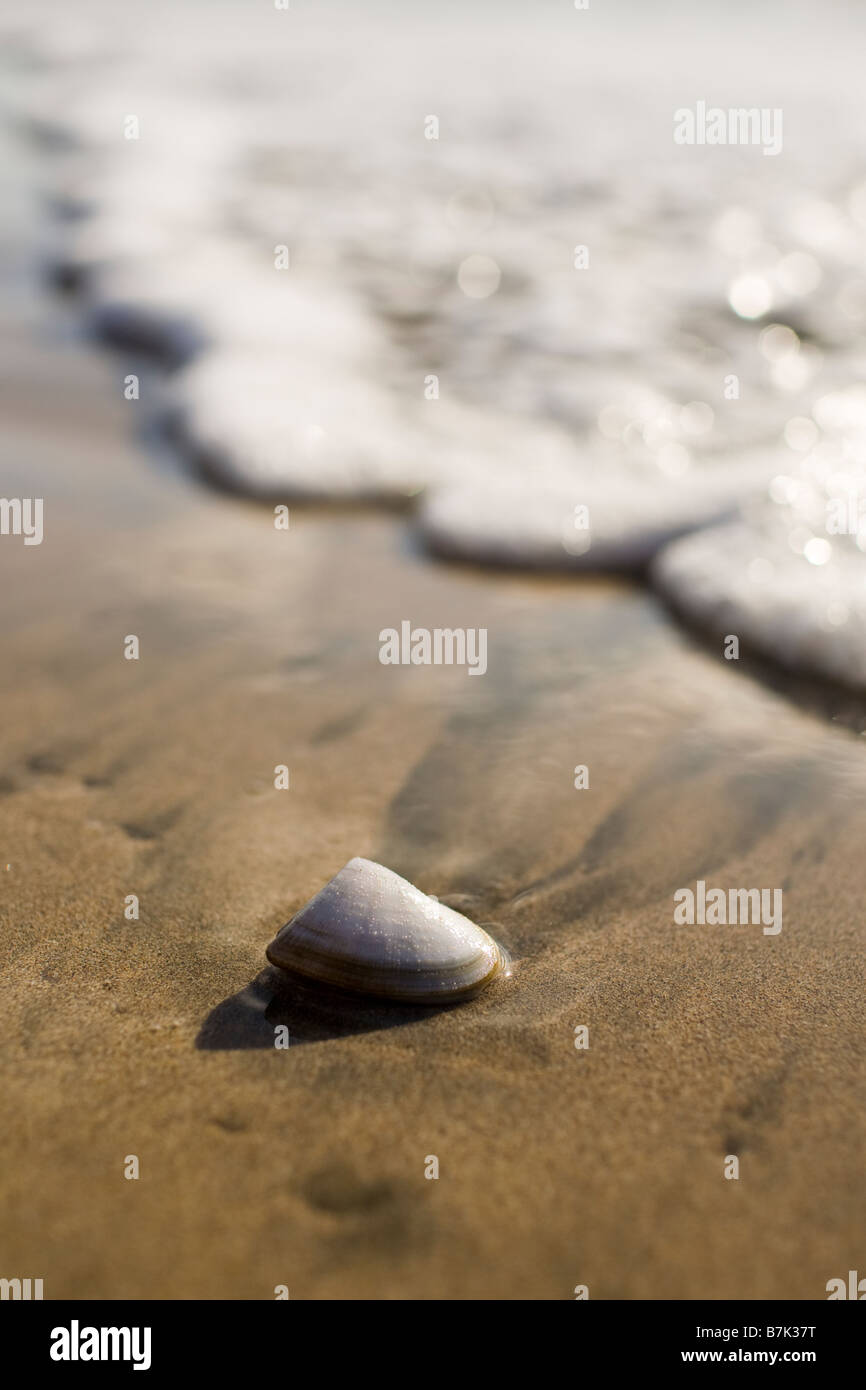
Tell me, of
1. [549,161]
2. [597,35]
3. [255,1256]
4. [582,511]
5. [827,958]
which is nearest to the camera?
[255,1256]

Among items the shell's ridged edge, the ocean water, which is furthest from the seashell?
the ocean water

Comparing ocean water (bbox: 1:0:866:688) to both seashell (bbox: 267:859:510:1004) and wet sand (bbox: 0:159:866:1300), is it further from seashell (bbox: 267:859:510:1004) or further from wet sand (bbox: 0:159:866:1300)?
seashell (bbox: 267:859:510:1004)

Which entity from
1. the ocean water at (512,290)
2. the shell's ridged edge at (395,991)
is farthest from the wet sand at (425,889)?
the ocean water at (512,290)

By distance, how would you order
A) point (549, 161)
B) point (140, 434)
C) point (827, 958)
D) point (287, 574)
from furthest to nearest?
point (549, 161) → point (140, 434) → point (287, 574) → point (827, 958)

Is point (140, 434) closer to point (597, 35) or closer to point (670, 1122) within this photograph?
point (670, 1122)

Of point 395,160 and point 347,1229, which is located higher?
point 395,160

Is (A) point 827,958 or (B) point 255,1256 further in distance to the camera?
(A) point 827,958

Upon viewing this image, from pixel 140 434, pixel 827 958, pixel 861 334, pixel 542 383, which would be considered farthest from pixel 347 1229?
pixel 861 334

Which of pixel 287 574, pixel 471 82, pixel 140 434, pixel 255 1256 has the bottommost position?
pixel 255 1256

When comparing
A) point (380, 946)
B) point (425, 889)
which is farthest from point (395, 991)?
point (425, 889)
